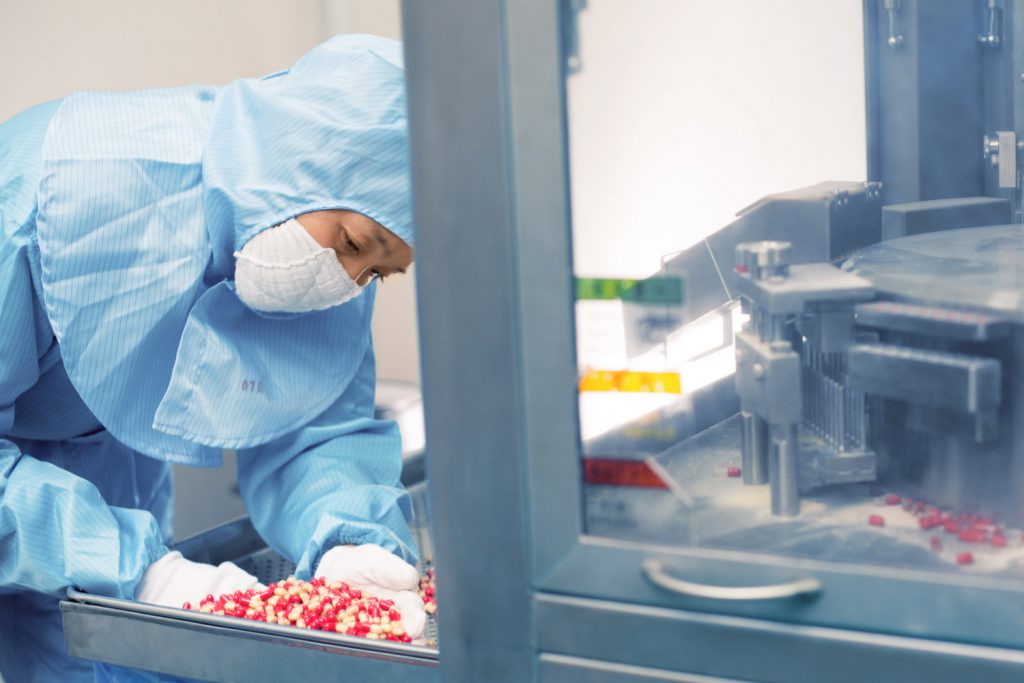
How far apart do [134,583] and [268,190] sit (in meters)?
0.48

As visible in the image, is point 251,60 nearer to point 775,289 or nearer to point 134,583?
point 134,583

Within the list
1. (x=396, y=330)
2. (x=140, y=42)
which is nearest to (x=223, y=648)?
(x=140, y=42)

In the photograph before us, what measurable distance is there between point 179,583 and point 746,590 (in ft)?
2.50

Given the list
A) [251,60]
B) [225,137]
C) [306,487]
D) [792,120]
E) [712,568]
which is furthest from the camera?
[251,60]

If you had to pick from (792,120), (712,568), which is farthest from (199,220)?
(712,568)

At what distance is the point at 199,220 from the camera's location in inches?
51.2

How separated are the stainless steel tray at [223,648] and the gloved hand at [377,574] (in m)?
0.05

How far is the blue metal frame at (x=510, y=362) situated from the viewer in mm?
695

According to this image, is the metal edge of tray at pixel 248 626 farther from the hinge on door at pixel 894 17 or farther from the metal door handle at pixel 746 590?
the hinge on door at pixel 894 17

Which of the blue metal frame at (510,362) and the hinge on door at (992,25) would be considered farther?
A: the hinge on door at (992,25)

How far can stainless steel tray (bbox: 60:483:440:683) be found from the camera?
897mm

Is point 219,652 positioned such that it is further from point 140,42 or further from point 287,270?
point 140,42

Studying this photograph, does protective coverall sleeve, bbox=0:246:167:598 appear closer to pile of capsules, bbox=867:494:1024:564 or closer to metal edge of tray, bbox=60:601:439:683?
metal edge of tray, bbox=60:601:439:683

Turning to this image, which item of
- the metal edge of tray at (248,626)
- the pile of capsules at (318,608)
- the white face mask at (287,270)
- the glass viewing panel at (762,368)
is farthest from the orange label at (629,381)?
the white face mask at (287,270)
